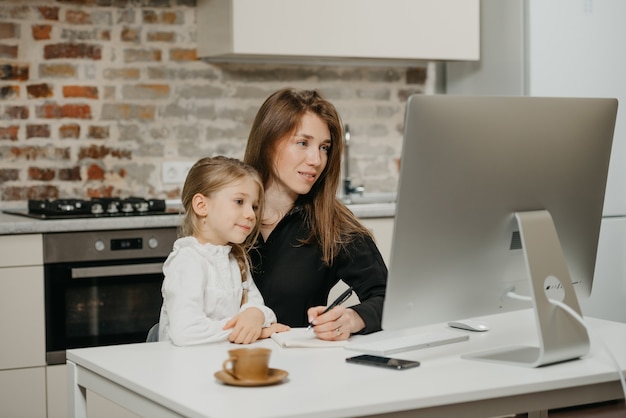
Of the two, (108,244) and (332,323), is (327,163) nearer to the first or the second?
(332,323)

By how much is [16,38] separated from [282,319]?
199 cm

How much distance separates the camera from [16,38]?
12.3 ft

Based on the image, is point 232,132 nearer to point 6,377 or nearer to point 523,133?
point 6,377

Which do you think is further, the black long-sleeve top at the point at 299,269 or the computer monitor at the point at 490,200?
the black long-sleeve top at the point at 299,269

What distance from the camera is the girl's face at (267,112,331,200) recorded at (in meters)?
2.37

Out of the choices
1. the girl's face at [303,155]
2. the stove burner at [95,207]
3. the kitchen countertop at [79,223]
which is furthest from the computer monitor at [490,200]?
the stove burner at [95,207]

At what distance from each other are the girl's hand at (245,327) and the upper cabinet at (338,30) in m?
1.87

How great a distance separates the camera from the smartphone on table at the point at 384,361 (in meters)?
1.73

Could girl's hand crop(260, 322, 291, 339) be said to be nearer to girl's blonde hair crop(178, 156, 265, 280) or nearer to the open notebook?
Result: the open notebook

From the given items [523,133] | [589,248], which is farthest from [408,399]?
[589,248]

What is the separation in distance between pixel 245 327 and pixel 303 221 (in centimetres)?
53

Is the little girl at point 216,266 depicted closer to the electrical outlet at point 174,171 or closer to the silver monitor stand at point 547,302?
the silver monitor stand at point 547,302

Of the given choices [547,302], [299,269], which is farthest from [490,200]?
[299,269]

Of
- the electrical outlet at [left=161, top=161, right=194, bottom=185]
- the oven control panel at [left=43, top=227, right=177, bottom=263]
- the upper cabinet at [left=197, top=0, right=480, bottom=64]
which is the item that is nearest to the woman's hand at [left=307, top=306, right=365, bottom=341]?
the oven control panel at [left=43, top=227, right=177, bottom=263]
